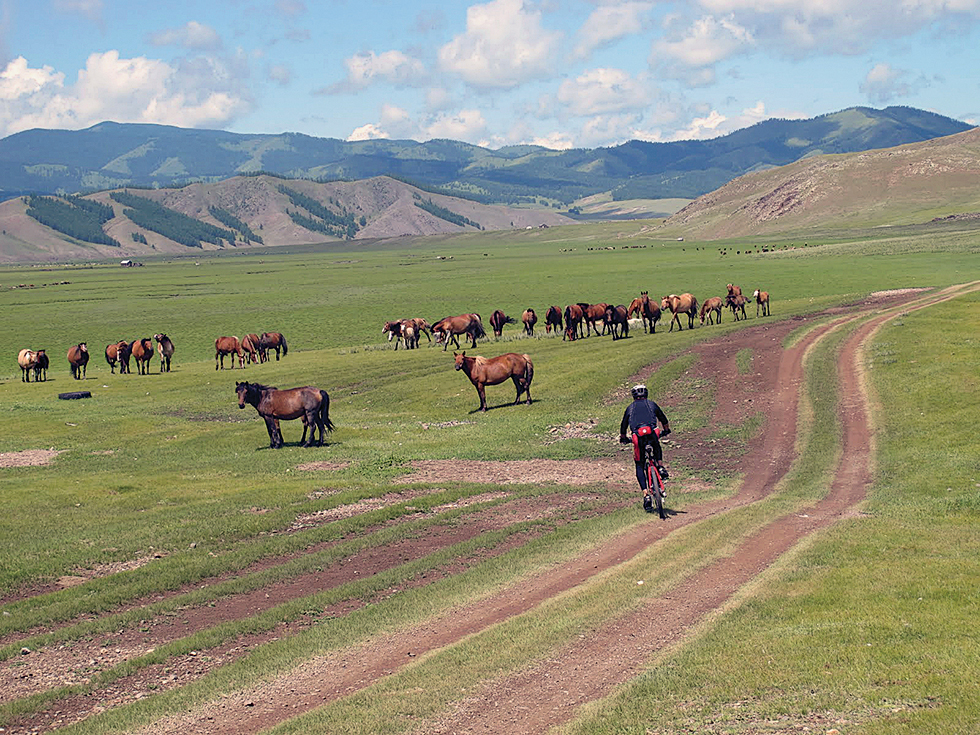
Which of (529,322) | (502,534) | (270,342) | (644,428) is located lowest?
(502,534)

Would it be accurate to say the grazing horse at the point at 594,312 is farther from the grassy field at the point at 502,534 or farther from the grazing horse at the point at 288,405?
the grazing horse at the point at 288,405

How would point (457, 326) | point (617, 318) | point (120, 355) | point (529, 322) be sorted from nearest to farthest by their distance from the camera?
1. point (617, 318)
2. point (120, 355)
3. point (457, 326)
4. point (529, 322)

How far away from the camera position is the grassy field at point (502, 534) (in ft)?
35.1

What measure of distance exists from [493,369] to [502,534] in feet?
62.5

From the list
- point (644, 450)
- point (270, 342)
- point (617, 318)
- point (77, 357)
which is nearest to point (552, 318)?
point (617, 318)

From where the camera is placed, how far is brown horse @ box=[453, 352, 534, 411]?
37875mm

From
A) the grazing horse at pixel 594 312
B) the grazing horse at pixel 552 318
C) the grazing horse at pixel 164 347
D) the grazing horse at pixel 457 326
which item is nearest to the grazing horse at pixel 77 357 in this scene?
the grazing horse at pixel 164 347

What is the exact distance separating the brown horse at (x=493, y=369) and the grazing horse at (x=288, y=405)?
23.4 ft

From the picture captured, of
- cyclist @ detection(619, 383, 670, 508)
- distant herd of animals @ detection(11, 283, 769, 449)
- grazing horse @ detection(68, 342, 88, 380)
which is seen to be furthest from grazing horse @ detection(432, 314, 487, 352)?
cyclist @ detection(619, 383, 670, 508)

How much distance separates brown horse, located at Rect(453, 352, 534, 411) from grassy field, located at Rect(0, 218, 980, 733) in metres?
1.17

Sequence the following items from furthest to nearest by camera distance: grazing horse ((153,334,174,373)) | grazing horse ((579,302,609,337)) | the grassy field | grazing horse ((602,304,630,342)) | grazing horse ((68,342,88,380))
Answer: grazing horse ((153,334,174,373))
grazing horse ((68,342,88,380))
grazing horse ((579,302,609,337))
grazing horse ((602,304,630,342))
the grassy field

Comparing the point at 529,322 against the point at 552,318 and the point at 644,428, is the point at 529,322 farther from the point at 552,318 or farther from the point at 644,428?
the point at 644,428

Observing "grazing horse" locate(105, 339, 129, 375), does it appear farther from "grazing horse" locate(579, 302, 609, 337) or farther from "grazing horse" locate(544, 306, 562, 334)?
"grazing horse" locate(579, 302, 609, 337)

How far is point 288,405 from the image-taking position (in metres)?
32.2
